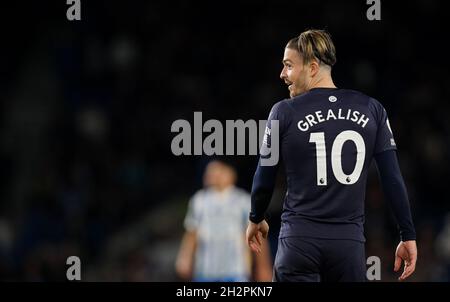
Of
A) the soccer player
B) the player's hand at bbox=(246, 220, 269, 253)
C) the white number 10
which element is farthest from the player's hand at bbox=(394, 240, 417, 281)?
the player's hand at bbox=(246, 220, 269, 253)

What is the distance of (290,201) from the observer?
172 inches

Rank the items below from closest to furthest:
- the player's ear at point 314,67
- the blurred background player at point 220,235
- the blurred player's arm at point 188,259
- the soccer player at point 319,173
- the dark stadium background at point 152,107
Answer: the soccer player at point 319,173 → the player's ear at point 314,67 → the blurred player's arm at point 188,259 → the blurred background player at point 220,235 → the dark stadium background at point 152,107

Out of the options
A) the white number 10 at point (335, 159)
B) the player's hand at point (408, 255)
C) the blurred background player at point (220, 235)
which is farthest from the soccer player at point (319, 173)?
the blurred background player at point (220, 235)

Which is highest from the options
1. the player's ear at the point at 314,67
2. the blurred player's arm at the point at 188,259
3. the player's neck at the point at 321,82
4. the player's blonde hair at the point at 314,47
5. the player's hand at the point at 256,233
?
the player's blonde hair at the point at 314,47

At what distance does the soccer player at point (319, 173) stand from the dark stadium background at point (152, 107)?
5513 mm

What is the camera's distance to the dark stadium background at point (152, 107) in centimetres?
1091

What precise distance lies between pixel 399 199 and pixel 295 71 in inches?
32.7

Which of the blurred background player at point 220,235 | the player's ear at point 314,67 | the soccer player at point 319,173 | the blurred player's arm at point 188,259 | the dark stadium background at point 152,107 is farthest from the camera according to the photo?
the dark stadium background at point 152,107

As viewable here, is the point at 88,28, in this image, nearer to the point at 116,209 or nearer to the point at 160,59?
the point at 160,59

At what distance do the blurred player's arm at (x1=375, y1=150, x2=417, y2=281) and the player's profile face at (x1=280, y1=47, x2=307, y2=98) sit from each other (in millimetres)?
528

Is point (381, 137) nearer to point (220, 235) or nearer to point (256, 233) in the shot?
point (256, 233)

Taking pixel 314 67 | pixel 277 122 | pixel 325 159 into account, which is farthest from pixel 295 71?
pixel 325 159

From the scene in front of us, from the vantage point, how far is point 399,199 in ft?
14.6

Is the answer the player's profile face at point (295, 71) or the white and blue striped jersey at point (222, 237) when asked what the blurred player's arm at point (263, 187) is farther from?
the white and blue striped jersey at point (222, 237)
